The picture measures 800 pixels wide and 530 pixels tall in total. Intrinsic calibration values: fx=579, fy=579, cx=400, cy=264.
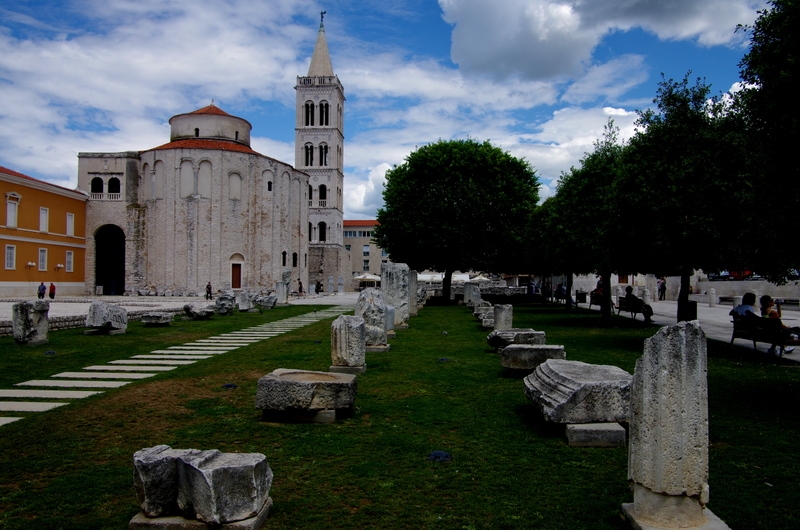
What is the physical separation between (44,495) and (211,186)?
45.6m

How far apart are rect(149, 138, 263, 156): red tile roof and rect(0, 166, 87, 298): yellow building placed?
8.19m

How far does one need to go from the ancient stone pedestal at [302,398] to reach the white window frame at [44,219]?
4206cm

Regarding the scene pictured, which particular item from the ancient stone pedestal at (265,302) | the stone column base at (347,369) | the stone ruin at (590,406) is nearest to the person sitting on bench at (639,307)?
the stone column base at (347,369)

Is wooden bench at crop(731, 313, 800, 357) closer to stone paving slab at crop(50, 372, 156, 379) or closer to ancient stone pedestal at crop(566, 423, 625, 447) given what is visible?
ancient stone pedestal at crop(566, 423, 625, 447)

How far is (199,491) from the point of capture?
3926 millimetres

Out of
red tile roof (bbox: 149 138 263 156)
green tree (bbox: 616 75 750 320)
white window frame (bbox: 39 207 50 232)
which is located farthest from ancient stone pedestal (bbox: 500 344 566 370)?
red tile roof (bbox: 149 138 263 156)

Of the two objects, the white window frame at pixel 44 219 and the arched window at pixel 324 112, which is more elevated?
the arched window at pixel 324 112

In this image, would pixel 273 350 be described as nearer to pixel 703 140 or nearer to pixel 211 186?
pixel 703 140

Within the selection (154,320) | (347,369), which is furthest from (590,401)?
(154,320)

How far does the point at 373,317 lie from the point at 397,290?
5.12m

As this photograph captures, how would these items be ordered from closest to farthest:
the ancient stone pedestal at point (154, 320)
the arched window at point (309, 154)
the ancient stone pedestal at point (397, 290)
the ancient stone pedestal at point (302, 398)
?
the ancient stone pedestal at point (302, 398) < the ancient stone pedestal at point (397, 290) < the ancient stone pedestal at point (154, 320) < the arched window at point (309, 154)

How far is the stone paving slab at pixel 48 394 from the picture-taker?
7988mm

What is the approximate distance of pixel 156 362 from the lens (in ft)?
37.1

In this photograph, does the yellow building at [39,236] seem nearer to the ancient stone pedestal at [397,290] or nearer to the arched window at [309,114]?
the arched window at [309,114]
